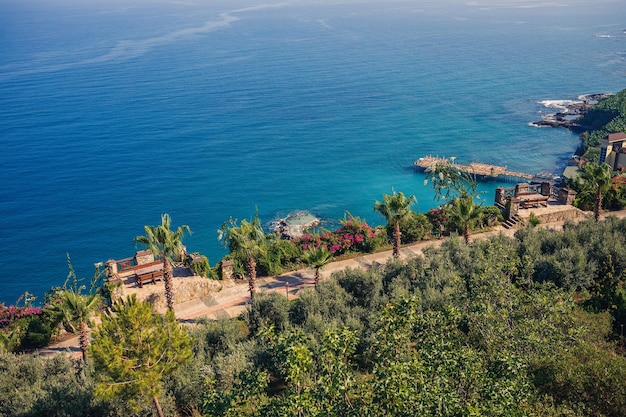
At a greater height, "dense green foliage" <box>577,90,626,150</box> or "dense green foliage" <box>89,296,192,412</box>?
"dense green foliage" <box>89,296,192,412</box>

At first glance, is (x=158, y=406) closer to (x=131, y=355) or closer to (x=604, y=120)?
(x=131, y=355)

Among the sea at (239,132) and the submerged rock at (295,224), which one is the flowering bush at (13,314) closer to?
the sea at (239,132)

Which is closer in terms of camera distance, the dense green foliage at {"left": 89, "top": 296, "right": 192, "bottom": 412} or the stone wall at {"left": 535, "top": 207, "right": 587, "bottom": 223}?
the dense green foliage at {"left": 89, "top": 296, "right": 192, "bottom": 412}

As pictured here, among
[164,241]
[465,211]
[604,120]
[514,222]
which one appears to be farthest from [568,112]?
[164,241]

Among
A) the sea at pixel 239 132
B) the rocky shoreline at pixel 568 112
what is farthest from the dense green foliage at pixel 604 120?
the sea at pixel 239 132

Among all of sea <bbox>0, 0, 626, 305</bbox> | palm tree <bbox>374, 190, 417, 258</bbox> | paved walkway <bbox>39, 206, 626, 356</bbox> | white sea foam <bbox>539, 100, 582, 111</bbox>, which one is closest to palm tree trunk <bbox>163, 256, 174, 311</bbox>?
paved walkway <bbox>39, 206, 626, 356</bbox>

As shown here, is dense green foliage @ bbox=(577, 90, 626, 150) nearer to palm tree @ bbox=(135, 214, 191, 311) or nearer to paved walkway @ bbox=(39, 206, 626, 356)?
paved walkway @ bbox=(39, 206, 626, 356)
